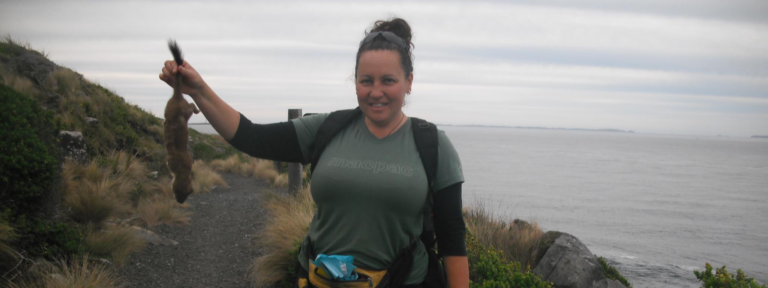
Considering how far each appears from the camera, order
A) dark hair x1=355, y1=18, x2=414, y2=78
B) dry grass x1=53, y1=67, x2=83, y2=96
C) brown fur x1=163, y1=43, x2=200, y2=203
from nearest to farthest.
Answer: brown fur x1=163, y1=43, x2=200, y2=203, dark hair x1=355, y1=18, x2=414, y2=78, dry grass x1=53, y1=67, x2=83, y2=96

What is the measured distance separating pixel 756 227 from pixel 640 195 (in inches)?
393

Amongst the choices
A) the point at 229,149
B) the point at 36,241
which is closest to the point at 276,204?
the point at 36,241

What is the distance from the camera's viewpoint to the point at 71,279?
4.15 m

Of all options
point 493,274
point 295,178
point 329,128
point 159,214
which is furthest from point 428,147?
point 295,178

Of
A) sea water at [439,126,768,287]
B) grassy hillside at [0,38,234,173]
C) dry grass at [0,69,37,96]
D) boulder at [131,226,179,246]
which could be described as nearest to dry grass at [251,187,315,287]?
boulder at [131,226,179,246]

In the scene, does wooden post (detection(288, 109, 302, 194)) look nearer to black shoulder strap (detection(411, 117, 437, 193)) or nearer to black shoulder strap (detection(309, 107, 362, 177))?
black shoulder strap (detection(309, 107, 362, 177))

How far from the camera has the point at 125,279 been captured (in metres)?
5.21

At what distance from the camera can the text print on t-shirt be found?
2.09m

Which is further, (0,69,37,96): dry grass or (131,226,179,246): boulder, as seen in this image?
(0,69,37,96): dry grass

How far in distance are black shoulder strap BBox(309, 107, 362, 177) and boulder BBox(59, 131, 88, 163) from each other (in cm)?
765

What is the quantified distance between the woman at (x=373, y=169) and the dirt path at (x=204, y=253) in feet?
12.5

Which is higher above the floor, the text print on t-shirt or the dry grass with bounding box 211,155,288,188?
the text print on t-shirt

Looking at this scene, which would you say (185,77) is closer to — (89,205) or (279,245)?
(279,245)

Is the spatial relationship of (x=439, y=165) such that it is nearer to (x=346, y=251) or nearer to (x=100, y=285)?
(x=346, y=251)
